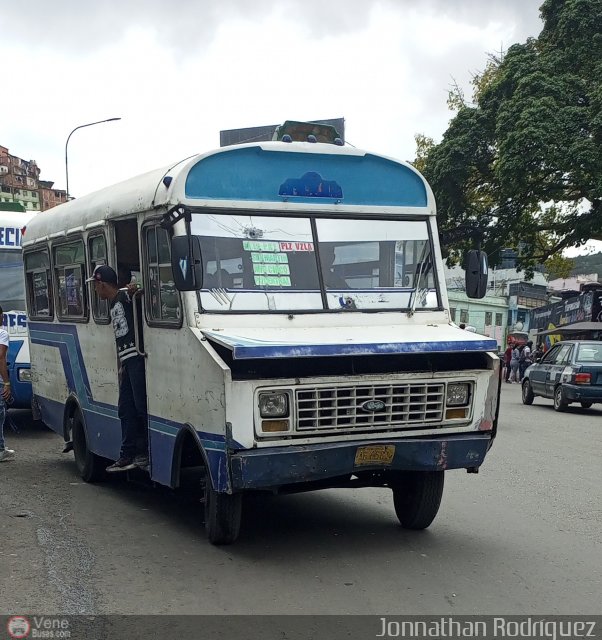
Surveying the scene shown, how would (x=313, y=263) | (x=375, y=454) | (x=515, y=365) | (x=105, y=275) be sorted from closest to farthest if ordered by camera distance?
1. (x=375, y=454)
2. (x=313, y=263)
3. (x=105, y=275)
4. (x=515, y=365)

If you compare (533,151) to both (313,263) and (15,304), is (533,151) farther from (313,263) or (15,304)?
(313,263)

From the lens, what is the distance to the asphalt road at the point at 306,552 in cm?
555

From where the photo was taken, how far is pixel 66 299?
32.6 feet

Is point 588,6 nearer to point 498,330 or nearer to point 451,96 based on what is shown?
point 451,96

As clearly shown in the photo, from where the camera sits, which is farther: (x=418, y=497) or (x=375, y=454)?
(x=418, y=497)

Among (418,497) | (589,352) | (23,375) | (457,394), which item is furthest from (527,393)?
(457,394)

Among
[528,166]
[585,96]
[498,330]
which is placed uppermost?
[585,96]

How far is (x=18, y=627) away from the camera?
5.06 m

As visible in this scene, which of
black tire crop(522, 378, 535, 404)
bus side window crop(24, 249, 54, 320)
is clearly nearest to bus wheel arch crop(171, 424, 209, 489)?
bus side window crop(24, 249, 54, 320)

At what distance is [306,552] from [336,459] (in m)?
0.84

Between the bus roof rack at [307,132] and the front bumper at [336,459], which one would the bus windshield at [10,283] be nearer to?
the bus roof rack at [307,132]

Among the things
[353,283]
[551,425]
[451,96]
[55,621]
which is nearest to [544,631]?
[55,621]

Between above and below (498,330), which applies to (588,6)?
above

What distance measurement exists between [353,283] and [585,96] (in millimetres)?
25467
